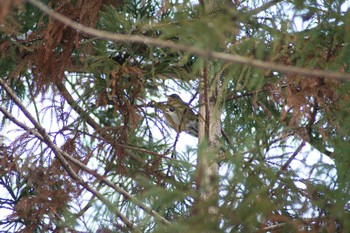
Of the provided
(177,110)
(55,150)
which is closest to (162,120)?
(177,110)

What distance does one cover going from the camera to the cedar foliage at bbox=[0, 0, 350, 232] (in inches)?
111

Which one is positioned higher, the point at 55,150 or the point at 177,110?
the point at 177,110

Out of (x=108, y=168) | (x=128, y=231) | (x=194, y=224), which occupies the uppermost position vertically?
(x=108, y=168)

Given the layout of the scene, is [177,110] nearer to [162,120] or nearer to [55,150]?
[162,120]

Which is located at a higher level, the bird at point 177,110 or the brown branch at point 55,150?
the bird at point 177,110

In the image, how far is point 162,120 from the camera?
502 centimetres

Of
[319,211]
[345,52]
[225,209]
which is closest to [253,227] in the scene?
[225,209]

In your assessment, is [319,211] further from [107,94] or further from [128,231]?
[107,94]

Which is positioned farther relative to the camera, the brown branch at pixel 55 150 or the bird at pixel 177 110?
the bird at pixel 177 110

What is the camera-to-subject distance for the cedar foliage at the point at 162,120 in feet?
9.29

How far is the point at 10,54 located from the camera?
5207 mm

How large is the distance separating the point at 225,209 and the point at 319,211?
0.59 metres

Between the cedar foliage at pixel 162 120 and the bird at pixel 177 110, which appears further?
the bird at pixel 177 110

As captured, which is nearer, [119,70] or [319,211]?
[319,211]
